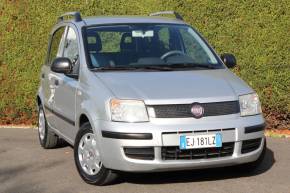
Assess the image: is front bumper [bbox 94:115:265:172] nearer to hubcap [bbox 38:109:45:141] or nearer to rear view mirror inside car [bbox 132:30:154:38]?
rear view mirror inside car [bbox 132:30:154:38]

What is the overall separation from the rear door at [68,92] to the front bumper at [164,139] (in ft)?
3.05

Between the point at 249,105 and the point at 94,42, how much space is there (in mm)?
1960

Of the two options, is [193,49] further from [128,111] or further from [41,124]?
[41,124]

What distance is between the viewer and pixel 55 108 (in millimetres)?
7891

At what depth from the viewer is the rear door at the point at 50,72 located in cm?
810

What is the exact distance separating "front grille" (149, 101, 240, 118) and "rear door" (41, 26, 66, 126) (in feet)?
7.90

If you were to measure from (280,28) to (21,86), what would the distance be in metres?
4.69

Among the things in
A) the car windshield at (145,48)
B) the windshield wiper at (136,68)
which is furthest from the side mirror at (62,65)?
the windshield wiper at (136,68)

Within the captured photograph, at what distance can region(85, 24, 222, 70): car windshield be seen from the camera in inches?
274

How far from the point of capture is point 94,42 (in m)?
7.21

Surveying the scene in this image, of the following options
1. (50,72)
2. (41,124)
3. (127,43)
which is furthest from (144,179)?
(41,124)

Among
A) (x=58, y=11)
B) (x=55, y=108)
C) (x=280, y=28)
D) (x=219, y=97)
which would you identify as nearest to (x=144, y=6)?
(x=58, y=11)

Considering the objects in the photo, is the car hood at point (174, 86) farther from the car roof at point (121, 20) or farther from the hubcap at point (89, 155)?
the car roof at point (121, 20)

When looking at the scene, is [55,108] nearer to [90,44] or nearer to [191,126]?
[90,44]
